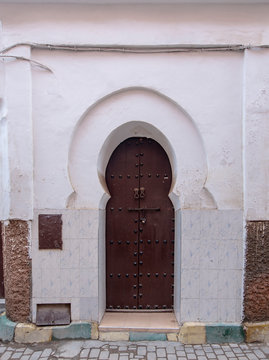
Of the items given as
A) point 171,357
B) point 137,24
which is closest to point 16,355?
point 171,357

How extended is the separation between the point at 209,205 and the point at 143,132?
1291mm

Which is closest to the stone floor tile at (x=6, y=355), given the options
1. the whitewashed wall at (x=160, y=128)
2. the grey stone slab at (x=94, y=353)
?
the whitewashed wall at (x=160, y=128)

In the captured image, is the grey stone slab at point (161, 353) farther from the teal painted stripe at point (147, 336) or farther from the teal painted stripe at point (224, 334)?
the teal painted stripe at point (224, 334)

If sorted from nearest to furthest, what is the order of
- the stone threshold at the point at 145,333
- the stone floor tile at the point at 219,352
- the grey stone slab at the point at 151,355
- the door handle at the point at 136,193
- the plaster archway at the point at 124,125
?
the grey stone slab at the point at 151,355 → the stone floor tile at the point at 219,352 → the stone threshold at the point at 145,333 → the plaster archway at the point at 124,125 → the door handle at the point at 136,193

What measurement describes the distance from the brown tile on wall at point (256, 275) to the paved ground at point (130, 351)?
36 centimetres

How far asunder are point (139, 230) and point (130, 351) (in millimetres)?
1410

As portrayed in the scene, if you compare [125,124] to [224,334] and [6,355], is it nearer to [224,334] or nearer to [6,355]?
[224,334]

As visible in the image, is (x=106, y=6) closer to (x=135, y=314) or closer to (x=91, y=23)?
(x=91, y=23)

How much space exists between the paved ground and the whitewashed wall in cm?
32

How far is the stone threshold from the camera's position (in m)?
3.43

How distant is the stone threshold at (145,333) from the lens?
11.3 feet

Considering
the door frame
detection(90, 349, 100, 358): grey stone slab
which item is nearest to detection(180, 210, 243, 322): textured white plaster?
the door frame

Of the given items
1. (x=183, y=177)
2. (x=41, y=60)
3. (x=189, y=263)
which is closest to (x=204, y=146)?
(x=183, y=177)

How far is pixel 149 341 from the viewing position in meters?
3.44
